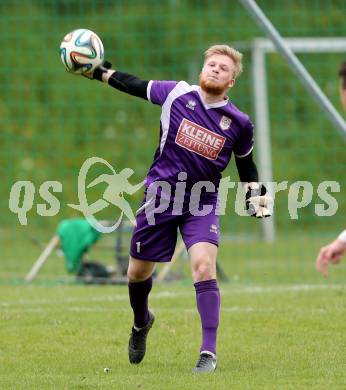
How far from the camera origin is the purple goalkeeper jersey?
6.93m

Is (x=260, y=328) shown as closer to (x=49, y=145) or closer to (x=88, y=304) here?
(x=88, y=304)

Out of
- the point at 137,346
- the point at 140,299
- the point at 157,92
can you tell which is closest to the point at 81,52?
the point at 157,92

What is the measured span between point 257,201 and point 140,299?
0.98 meters

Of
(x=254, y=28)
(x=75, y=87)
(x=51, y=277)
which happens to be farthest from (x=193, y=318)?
(x=254, y=28)

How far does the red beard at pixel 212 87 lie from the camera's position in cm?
687

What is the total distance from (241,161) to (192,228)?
56 centimetres

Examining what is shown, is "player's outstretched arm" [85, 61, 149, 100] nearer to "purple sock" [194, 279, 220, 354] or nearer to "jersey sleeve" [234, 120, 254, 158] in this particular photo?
"jersey sleeve" [234, 120, 254, 158]

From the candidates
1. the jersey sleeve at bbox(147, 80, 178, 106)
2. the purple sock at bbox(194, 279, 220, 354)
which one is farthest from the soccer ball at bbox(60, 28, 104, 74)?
the purple sock at bbox(194, 279, 220, 354)

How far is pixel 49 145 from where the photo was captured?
64.1 feet

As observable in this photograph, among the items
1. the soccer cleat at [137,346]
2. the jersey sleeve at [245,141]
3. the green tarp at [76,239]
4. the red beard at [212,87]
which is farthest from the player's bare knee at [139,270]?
the green tarp at [76,239]

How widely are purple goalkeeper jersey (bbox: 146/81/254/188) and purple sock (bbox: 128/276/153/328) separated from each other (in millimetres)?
654

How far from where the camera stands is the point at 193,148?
691cm

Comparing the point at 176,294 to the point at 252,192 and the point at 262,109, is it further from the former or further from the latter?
the point at 262,109

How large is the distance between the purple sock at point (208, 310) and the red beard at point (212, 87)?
114cm
